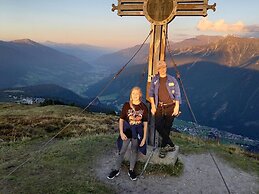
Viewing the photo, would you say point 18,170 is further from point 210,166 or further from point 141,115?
point 210,166

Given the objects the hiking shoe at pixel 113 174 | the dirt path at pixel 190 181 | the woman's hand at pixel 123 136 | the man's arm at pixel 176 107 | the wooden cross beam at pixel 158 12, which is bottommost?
the dirt path at pixel 190 181

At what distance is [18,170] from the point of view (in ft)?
36.0

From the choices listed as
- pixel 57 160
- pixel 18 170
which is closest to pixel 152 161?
pixel 57 160

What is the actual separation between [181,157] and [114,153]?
2.89 meters

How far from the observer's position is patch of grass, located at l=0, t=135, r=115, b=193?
940cm

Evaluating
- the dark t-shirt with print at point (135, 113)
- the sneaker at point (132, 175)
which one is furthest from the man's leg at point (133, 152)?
the dark t-shirt with print at point (135, 113)

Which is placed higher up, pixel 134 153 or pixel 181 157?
pixel 134 153

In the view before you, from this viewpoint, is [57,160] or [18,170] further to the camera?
[57,160]

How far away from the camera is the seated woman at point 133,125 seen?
33.0 feet

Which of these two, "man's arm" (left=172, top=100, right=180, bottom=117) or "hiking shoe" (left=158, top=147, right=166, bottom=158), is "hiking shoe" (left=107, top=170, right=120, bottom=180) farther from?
"man's arm" (left=172, top=100, right=180, bottom=117)

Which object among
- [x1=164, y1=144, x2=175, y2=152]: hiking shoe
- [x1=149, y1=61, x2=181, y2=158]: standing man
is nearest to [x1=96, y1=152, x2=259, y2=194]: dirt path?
[x1=164, y1=144, x2=175, y2=152]: hiking shoe

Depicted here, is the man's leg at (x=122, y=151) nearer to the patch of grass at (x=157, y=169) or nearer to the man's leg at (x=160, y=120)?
the patch of grass at (x=157, y=169)

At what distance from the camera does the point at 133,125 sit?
10.1 m

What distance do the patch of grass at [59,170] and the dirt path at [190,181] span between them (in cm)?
50
